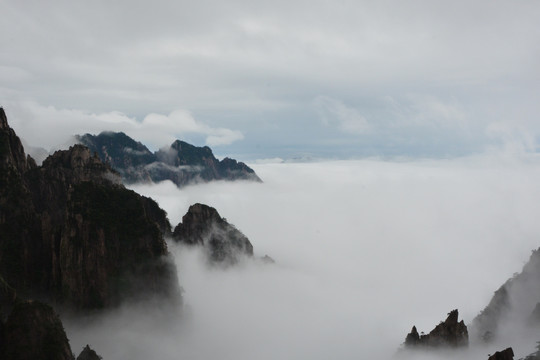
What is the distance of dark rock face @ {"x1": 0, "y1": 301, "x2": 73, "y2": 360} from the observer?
80000 mm

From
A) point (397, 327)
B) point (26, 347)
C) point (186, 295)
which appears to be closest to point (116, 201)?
point (26, 347)

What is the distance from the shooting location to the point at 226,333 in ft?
511

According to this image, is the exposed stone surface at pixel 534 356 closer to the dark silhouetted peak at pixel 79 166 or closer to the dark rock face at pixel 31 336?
the dark rock face at pixel 31 336

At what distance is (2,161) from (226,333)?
89.2 meters

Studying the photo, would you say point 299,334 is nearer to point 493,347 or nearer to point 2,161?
point 493,347

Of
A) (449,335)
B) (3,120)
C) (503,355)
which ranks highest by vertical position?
(3,120)

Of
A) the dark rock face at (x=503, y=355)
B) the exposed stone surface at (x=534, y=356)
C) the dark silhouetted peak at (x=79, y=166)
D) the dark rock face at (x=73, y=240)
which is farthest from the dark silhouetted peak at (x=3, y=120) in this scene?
the exposed stone surface at (x=534, y=356)

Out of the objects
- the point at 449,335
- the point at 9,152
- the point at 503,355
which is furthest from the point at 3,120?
the point at 449,335

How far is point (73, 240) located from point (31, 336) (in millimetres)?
38265

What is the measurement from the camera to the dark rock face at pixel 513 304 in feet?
430

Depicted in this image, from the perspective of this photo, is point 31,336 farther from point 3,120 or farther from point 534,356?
point 534,356

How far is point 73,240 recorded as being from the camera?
116188mm

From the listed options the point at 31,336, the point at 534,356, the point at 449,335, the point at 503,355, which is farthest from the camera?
the point at 449,335

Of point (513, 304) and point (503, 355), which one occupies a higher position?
point (513, 304)
